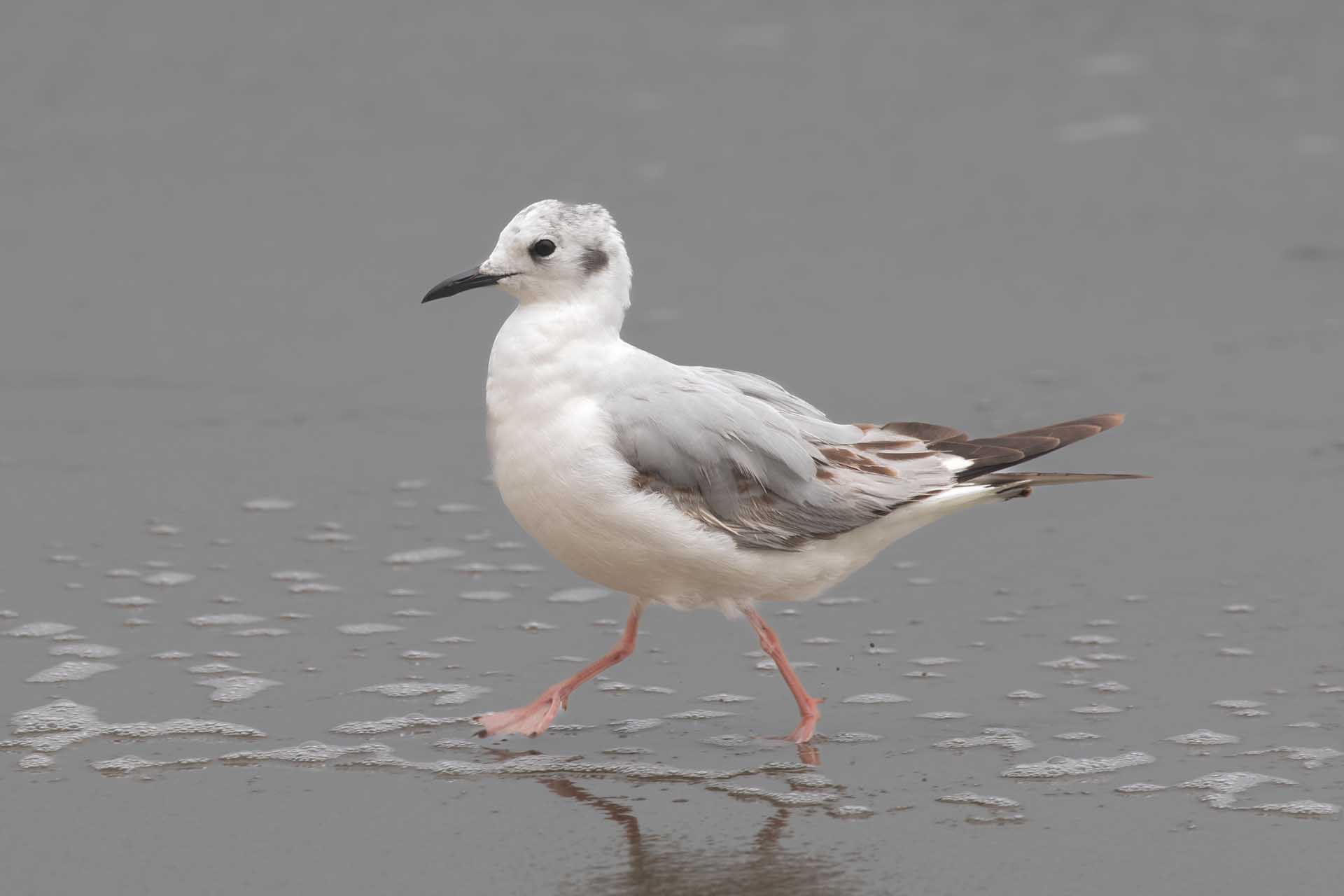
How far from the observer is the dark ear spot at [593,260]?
5.72m

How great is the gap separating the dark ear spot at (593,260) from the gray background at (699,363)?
1.24m

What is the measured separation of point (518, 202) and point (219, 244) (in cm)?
163

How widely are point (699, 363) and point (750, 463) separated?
3251 millimetres

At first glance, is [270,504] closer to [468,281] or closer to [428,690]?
[428,690]

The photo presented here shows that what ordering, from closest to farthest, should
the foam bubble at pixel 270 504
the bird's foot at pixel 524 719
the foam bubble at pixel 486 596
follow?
1. the bird's foot at pixel 524 719
2. the foam bubble at pixel 486 596
3. the foam bubble at pixel 270 504

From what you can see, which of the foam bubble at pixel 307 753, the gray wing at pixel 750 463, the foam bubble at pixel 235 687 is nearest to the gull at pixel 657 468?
the gray wing at pixel 750 463

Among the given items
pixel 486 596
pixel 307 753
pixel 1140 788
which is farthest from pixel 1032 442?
pixel 307 753

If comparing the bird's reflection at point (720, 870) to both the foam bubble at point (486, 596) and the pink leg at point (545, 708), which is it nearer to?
the pink leg at point (545, 708)

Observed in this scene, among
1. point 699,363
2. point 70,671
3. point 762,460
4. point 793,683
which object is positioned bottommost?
point 793,683

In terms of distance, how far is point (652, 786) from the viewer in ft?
16.4

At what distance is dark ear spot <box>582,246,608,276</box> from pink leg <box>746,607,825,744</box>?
3.68ft

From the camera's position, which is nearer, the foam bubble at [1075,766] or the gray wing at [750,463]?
the foam bubble at [1075,766]

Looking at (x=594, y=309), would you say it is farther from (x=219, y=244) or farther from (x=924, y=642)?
(x=219, y=244)

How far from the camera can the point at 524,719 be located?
5379 mm
